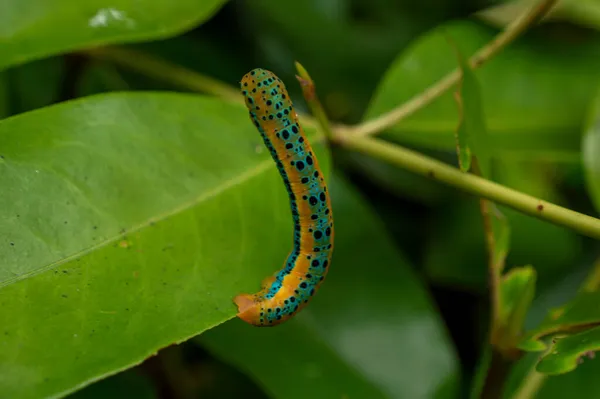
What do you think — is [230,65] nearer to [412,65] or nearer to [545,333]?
[412,65]

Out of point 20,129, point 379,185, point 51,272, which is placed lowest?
point 379,185

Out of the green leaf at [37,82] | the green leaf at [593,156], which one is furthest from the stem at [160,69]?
the green leaf at [593,156]

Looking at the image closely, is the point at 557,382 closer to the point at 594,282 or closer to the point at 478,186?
the point at 594,282

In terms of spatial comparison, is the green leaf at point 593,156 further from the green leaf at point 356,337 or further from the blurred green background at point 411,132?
the green leaf at point 356,337

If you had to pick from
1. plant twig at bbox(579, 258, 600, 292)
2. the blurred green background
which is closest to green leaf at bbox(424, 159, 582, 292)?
the blurred green background

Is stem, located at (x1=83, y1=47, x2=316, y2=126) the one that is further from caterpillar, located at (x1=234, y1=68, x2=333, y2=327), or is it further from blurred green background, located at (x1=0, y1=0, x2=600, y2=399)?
caterpillar, located at (x1=234, y1=68, x2=333, y2=327)

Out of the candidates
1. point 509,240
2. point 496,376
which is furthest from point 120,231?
point 509,240

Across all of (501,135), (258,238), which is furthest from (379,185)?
(258,238)

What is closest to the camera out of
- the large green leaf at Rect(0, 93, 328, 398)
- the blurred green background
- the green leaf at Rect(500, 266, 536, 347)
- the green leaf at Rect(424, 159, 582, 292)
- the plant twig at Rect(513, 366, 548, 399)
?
the large green leaf at Rect(0, 93, 328, 398)
